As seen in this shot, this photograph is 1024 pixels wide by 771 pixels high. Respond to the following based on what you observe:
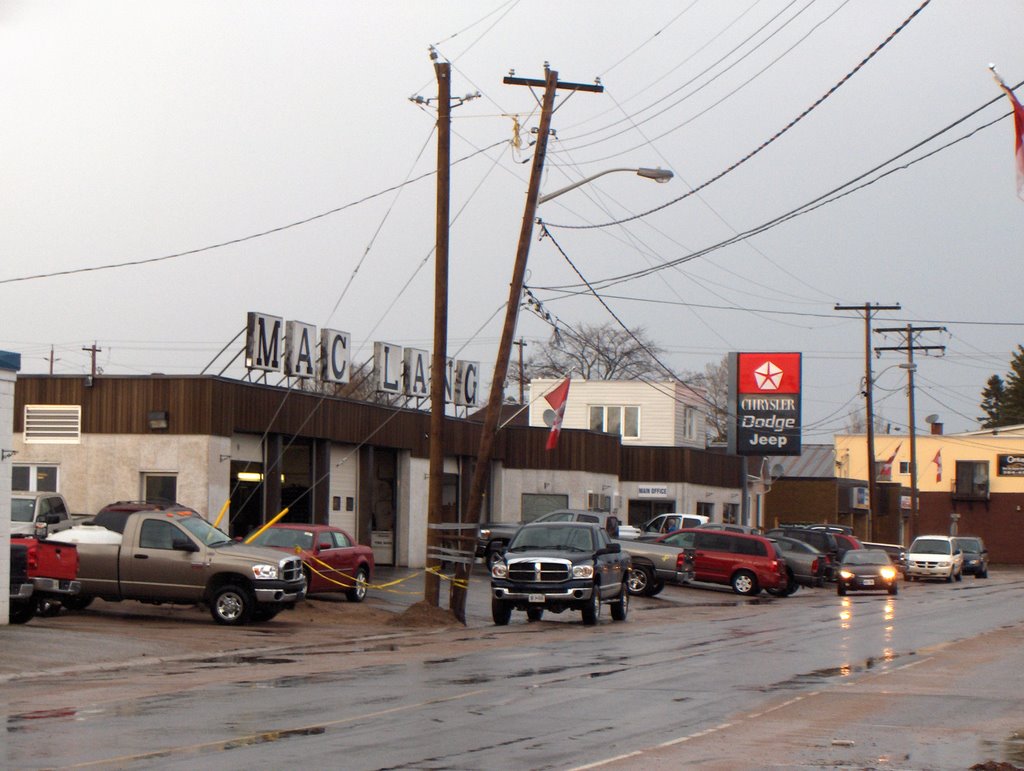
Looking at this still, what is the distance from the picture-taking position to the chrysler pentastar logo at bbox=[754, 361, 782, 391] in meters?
64.2

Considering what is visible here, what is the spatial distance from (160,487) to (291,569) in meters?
9.69

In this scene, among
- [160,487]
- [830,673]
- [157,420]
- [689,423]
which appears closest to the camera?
[830,673]

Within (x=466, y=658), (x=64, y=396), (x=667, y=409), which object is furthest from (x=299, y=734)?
(x=667, y=409)

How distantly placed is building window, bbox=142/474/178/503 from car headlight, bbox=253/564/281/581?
9.45m

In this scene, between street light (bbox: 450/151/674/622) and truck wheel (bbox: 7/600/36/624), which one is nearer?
truck wheel (bbox: 7/600/36/624)

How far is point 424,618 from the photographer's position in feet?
85.1

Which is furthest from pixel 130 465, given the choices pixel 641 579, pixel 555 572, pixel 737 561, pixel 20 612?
pixel 737 561

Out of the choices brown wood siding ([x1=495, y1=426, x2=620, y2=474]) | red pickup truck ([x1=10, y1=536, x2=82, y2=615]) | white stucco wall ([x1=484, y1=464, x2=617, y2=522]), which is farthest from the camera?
brown wood siding ([x1=495, y1=426, x2=620, y2=474])

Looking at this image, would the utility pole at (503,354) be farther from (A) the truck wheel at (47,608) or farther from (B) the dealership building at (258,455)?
(A) the truck wheel at (47,608)

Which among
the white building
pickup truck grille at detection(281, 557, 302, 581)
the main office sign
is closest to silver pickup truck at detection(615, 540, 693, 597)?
the main office sign

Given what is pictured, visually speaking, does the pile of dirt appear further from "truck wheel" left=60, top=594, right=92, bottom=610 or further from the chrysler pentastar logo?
the chrysler pentastar logo

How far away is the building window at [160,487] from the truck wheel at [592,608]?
36.6 feet

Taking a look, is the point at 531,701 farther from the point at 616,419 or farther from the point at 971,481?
the point at 971,481

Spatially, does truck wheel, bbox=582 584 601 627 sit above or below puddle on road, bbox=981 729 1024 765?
below
